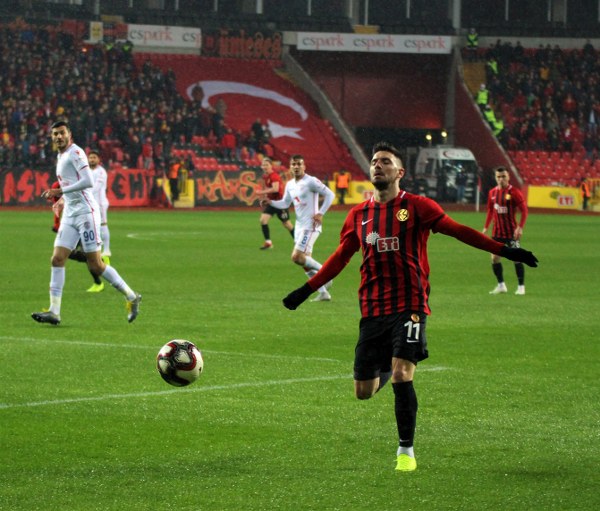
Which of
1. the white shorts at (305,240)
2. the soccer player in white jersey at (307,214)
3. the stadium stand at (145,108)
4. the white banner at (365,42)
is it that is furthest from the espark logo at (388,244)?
the white banner at (365,42)

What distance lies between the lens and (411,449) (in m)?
7.28

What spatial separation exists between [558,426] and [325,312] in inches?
314

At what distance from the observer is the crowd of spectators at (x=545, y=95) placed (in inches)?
2367

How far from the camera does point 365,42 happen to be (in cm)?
6222

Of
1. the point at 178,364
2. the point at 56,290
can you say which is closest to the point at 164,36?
the point at 56,290

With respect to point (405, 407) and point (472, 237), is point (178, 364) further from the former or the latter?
point (472, 237)

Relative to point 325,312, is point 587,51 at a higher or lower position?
higher

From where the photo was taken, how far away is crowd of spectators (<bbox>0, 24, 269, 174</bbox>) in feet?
163

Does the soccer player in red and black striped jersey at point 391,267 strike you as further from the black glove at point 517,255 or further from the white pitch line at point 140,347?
the white pitch line at point 140,347

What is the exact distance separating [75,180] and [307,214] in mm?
4748

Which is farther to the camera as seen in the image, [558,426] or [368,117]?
[368,117]

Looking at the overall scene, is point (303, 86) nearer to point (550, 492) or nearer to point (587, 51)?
point (587, 51)

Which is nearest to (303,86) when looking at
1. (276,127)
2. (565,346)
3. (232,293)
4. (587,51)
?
(276,127)

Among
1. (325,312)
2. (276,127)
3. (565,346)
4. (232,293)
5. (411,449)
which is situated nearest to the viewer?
(411,449)
